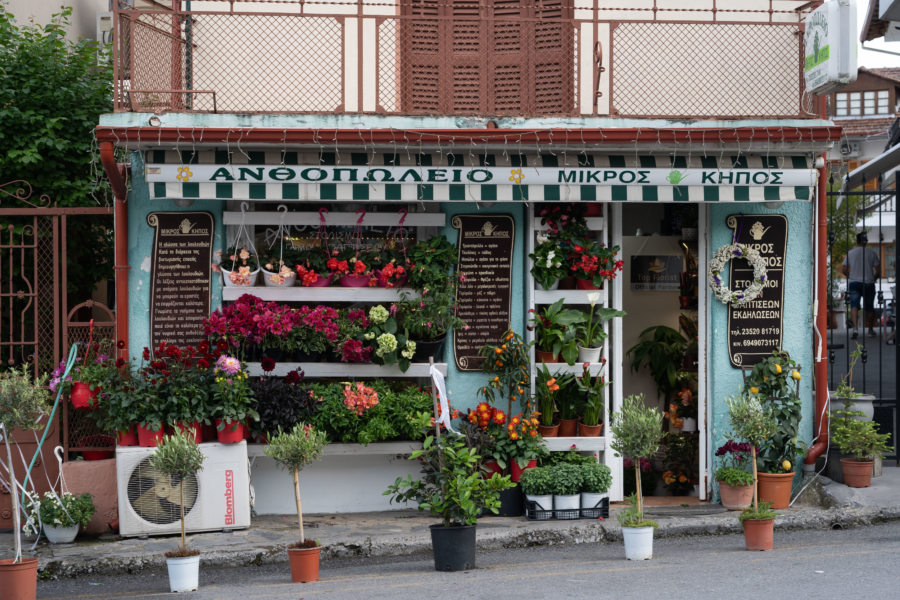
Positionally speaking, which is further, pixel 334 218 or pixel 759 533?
pixel 334 218

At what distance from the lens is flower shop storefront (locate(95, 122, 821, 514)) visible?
9.09 meters

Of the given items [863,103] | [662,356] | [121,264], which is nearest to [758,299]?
[662,356]

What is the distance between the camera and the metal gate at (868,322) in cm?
1047

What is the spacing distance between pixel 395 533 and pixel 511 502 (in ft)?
3.79

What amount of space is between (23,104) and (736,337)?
802cm

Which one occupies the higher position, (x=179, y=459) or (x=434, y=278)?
(x=434, y=278)

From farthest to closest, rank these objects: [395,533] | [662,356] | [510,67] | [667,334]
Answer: [667,334], [662,356], [510,67], [395,533]

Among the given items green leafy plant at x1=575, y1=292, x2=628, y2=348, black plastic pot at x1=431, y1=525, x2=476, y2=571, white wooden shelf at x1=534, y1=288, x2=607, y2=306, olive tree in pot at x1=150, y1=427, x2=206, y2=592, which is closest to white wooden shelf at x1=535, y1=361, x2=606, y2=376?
green leafy plant at x1=575, y1=292, x2=628, y2=348

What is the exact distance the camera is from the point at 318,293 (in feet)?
31.1

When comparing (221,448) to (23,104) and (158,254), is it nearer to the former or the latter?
(158,254)

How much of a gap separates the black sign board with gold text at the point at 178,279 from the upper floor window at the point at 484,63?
258 cm

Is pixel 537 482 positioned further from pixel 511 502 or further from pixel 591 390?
pixel 591 390

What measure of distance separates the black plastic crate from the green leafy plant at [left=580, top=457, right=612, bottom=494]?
13cm

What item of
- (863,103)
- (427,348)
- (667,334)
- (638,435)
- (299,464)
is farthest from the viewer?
(863,103)
